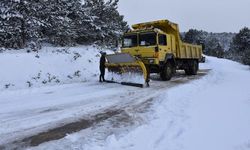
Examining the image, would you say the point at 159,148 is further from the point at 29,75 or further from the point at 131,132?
the point at 29,75

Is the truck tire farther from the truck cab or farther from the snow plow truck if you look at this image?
the truck cab

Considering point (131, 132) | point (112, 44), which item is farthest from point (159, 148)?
point (112, 44)

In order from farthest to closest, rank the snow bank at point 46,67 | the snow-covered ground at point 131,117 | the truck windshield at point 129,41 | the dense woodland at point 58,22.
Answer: the dense woodland at point 58,22 → the truck windshield at point 129,41 → the snow bank at point 46,67 → the snow-covered ground at point 131,117

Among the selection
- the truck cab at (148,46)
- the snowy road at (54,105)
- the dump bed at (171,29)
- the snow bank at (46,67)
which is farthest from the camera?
the dump bed at (171,29)

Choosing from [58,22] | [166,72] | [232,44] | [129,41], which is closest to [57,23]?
[58,22]

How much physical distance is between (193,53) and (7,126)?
18046 mm

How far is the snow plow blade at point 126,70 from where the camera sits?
623 inches

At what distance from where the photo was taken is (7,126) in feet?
25.7

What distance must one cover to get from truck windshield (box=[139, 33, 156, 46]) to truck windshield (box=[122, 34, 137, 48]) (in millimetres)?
460

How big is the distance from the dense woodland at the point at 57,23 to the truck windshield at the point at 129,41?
19.5ft

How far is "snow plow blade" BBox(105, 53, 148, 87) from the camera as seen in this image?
15.8 metres

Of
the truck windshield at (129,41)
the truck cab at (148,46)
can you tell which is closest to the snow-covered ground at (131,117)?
the truck cab at (148,46)

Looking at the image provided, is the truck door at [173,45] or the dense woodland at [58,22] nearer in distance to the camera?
the truck door at [173,45]

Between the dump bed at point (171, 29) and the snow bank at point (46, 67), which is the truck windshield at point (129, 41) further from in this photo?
the snow bank at point (46, 67)
